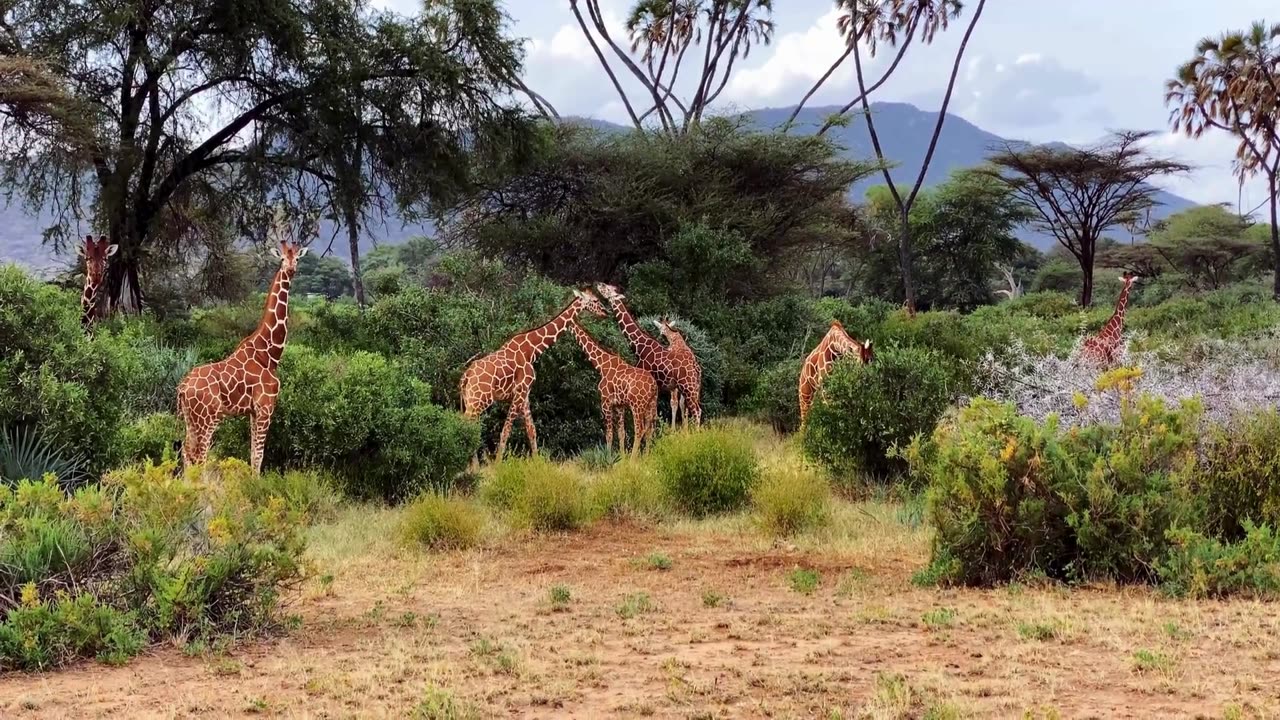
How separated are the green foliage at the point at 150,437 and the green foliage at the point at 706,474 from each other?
4364 millimetres

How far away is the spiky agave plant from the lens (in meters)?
8.59

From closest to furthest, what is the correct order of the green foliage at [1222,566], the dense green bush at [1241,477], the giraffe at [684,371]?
the green foliage at [1222,566] → the dense green bush at [1241,477] → the giraffe at [684,371]

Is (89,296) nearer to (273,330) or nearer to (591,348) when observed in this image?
(273,330)

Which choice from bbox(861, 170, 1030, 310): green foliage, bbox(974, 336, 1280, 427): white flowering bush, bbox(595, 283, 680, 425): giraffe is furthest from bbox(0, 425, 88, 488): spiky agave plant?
bbox(861, 170, 1030, 310): green foliage

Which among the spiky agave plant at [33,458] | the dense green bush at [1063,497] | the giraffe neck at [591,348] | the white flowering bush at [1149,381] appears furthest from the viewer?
the giraffe neck at [591,348]

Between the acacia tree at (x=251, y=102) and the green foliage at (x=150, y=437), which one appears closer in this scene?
the green foliage at (x=150, y=437)

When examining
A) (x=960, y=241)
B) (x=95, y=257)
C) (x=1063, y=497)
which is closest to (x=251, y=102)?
(x=95, y=257)

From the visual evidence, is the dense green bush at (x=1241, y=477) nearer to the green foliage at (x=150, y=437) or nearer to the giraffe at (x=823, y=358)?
the giraffe at (x=823, y=358)

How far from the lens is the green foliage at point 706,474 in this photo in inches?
386

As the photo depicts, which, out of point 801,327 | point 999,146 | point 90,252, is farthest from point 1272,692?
point 999,146

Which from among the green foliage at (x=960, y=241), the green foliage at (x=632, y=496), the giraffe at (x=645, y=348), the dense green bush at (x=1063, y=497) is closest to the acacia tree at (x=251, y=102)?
the giraffe at (x=645, y=348)

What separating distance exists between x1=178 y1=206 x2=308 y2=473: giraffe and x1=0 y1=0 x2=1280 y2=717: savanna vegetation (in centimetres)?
68

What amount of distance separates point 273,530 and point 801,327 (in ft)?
49.9

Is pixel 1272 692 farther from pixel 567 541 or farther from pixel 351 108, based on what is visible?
pixel 351 108
